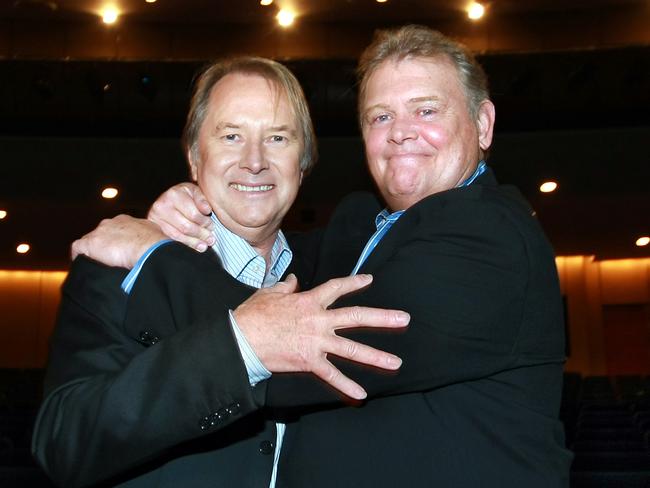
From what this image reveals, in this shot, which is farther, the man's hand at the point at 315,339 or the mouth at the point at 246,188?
the mouth at the point at 246,188

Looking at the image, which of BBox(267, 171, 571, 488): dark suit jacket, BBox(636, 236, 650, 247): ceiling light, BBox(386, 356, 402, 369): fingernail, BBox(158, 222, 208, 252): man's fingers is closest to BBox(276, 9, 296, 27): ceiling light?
BBox(636, 236, 650, 247): ceiling light

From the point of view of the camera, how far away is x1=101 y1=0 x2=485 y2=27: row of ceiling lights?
1381 centimetres

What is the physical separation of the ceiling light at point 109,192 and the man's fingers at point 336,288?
34.8 ft

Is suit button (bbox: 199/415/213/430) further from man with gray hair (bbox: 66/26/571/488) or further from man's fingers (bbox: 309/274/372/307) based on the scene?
man's fingers (bbox: 309/274/372/307)

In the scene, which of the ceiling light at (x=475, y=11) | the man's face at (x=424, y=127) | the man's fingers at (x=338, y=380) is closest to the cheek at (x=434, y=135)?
the man's face at (x=424, y=127)

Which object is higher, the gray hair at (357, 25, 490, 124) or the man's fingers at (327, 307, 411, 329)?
the gray hair at (357, 25, 490, 124)

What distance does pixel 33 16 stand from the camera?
14078 millimetres

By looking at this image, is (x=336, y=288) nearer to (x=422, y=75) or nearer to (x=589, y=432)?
(x=422, y=75)

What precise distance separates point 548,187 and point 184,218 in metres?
10.0

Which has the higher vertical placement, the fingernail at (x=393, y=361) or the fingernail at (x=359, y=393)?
the fingernail at (x=393, y=361)

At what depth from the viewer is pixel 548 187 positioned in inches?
450

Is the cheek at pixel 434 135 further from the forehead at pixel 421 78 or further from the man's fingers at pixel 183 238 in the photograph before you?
the man's fingers at pixel 183 238

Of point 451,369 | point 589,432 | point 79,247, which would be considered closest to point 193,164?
point 79,247

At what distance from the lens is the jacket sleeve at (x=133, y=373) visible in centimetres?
148
